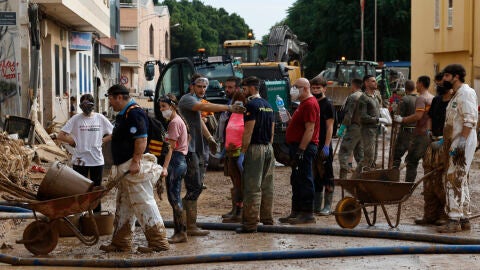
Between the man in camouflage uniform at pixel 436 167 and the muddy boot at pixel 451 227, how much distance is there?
43 cm

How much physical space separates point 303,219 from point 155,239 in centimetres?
286

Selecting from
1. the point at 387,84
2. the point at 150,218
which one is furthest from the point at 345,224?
the point at 387,84

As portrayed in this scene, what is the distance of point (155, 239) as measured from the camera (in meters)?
10.6

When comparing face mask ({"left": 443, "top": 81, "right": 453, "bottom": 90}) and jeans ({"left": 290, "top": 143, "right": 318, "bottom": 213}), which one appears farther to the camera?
jeans ({"left": 290, "top": 143, "right": 318, "bottom": 213})

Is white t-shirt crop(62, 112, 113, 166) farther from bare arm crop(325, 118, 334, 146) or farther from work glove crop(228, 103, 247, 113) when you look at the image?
bare arm crop(325, 118, 334, 146)

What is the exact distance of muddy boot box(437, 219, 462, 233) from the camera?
1182 centimetres

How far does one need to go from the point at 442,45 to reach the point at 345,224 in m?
34.7

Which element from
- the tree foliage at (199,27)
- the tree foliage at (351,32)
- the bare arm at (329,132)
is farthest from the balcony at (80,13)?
the tree foliage at (199,27)

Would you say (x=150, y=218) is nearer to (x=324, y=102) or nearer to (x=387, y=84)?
(x=324, y=102)

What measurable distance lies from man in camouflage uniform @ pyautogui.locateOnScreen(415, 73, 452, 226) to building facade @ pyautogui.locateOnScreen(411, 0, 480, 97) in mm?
29037

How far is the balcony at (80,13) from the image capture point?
28.2m

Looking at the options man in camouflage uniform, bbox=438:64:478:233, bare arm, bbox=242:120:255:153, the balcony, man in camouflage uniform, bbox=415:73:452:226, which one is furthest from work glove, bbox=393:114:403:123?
the balcony

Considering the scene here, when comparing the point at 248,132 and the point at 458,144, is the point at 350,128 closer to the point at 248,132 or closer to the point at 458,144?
the point at 458,144

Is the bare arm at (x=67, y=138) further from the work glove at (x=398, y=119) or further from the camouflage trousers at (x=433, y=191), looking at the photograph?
the work glove at (x=398, y=119)
